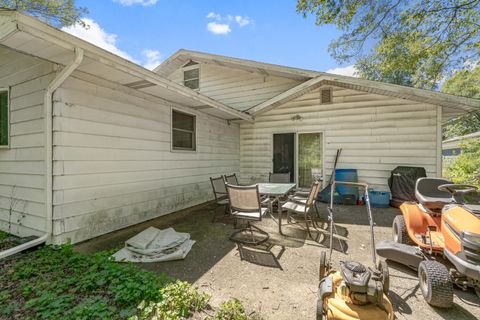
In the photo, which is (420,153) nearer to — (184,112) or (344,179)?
(344,179)

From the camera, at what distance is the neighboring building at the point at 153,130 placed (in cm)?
304

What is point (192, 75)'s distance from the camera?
9195 millimetres

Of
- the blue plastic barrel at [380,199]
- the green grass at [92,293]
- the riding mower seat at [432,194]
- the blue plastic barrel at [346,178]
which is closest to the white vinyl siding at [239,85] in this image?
the blue plastic barrel at [346,178]

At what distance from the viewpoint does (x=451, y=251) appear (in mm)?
1952

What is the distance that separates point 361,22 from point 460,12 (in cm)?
276

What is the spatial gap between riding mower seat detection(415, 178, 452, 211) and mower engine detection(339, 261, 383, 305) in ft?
5.63

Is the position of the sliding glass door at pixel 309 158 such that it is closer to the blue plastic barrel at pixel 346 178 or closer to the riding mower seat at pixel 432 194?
the blue plastic barrel at pixel 346 178

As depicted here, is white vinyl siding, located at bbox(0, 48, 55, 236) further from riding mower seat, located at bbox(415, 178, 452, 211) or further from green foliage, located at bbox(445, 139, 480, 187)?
green foliage, located at bbox(445, 139, 480, 187)

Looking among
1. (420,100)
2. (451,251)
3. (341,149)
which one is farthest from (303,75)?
(451,251)

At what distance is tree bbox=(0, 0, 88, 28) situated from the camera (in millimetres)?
7145

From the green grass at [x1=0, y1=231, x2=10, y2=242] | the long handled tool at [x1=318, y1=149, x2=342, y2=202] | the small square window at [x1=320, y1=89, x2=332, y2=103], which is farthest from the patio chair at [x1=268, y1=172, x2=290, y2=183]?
the green grass at [x1=0, y1=231, x2=10, y2=242]

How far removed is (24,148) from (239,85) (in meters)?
6.56

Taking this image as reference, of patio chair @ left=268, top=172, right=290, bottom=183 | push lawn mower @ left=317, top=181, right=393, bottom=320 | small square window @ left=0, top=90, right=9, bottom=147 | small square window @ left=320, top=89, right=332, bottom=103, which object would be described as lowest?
push lawn mower @ left=317, top=181, right=393, bottom=320

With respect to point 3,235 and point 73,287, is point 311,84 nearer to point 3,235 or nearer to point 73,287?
point 73,287
